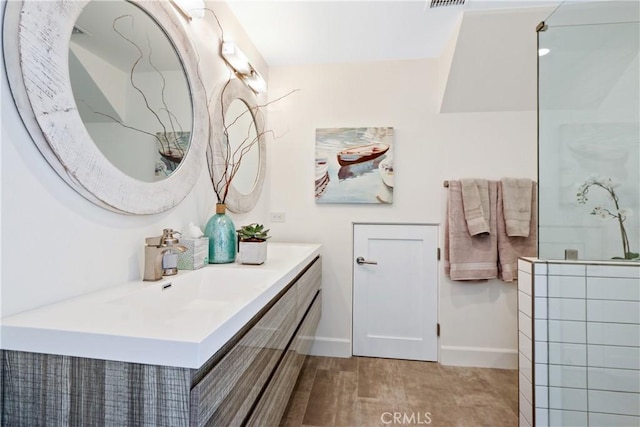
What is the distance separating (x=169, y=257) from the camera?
1124 millimetres

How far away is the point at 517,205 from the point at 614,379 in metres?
1.19

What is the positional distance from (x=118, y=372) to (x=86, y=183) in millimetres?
551

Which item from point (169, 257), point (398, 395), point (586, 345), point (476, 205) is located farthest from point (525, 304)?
point (169, 257)

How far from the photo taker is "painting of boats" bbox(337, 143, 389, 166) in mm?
2410

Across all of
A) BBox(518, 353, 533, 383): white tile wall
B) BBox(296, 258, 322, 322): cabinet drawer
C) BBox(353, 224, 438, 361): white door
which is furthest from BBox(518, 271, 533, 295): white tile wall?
BBox(296, 258, 322, 322): cabinet drawer

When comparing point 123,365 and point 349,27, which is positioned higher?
point 349,27

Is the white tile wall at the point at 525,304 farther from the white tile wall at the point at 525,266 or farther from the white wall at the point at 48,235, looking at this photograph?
the white wall at the point at 48,235

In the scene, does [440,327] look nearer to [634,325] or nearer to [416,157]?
[634,325]

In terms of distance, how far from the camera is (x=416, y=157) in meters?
2.42

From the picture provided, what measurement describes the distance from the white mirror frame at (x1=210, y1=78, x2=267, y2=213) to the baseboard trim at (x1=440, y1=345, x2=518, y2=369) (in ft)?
6.45

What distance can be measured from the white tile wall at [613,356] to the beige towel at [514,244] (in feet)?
2.66

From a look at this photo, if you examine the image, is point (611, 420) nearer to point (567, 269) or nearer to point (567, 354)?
point (567, 354)

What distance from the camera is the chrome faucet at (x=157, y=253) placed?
1060 mm

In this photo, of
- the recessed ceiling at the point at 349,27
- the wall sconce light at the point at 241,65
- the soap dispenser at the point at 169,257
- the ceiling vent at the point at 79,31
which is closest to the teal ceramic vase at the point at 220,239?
the soap dispenser at the point at 169,257
